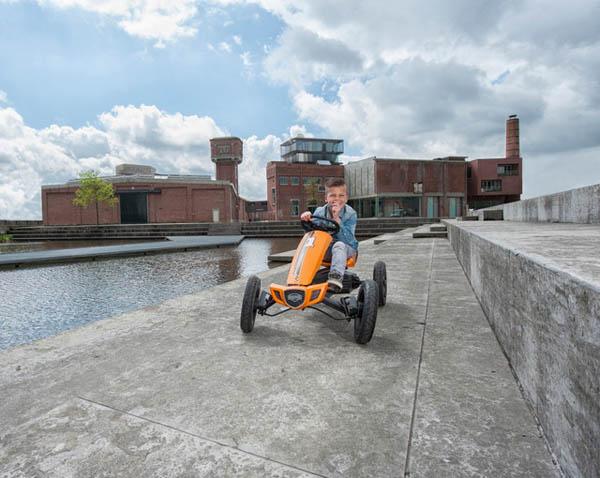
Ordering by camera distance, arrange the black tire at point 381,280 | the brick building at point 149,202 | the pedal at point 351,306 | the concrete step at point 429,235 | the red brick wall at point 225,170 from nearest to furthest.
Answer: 1. the pedal at point 351,306
2. the black tire at point 381,280
3. the concrete step at point 429,235
4. the brick building at point 149,202
5. the red brick wall at point 225,170

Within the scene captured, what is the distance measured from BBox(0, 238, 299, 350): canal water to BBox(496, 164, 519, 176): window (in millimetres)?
44304

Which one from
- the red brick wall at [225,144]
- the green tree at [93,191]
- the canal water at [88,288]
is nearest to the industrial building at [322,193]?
the green tree at [93,191]

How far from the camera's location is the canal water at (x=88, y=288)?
16.4 ft

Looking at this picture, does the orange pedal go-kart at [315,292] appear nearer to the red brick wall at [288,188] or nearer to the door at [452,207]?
the red brick wall at [288,188]

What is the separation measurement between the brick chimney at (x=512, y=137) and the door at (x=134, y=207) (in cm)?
4583

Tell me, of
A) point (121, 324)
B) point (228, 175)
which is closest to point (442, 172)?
point (228, 175)

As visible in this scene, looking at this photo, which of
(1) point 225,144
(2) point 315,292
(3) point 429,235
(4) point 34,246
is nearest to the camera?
(2) point 315,292

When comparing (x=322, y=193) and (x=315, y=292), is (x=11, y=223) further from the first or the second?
(x=315, y=292)

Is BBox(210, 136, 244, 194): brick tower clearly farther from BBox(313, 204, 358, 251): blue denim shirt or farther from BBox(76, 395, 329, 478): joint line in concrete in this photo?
BBox(76, 395, 329, 478): joint line in concrete

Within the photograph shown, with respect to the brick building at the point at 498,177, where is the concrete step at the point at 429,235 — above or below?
below

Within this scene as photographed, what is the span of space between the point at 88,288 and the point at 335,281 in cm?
642

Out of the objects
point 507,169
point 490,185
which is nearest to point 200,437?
point 490,185

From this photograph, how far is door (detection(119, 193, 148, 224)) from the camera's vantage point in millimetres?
42344

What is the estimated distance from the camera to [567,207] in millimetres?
7520
